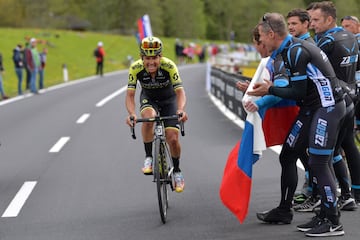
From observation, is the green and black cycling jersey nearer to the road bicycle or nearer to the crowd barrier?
the road bicycle

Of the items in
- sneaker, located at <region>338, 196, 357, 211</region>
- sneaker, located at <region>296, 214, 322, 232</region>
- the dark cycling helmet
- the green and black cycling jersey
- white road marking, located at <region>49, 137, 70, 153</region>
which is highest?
the dark cycling helmet

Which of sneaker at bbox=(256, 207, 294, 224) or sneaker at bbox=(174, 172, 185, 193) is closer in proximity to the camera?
sneaker at bbox=(256, 207, 294, 224)

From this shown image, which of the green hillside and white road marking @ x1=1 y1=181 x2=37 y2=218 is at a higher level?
white road marking @ x1=1 y1=181 x2=37 y2=218

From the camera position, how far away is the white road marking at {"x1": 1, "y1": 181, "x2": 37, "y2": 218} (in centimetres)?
678

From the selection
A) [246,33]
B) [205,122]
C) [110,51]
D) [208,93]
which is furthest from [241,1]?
[205,122]

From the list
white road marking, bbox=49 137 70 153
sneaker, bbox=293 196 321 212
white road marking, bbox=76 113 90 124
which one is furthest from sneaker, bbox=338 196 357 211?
white road marking, bbox=76 113 90 124

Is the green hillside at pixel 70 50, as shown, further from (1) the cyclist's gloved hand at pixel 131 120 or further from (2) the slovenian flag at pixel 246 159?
(2) the slovenian flag at pixel 246 159

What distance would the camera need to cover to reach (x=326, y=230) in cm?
552

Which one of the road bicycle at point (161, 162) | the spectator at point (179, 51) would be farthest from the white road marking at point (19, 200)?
the spectator at point (179, 51)

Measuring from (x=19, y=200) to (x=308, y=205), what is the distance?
3.48m

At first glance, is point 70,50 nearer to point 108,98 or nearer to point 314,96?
point 108,98

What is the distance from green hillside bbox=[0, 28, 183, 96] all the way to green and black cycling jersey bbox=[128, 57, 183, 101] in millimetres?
35821

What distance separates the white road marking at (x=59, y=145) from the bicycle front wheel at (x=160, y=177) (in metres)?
5.05

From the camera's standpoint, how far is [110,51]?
7144 cm
